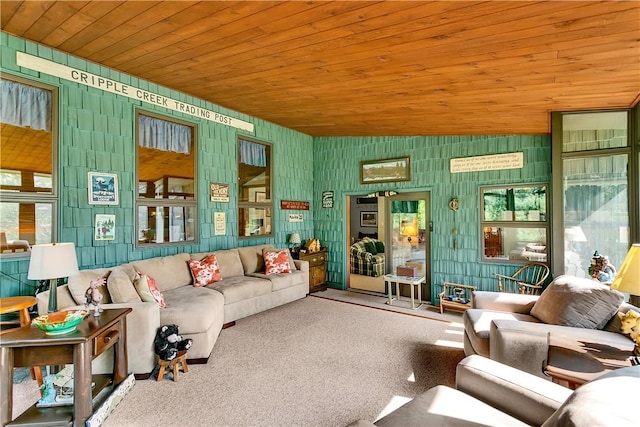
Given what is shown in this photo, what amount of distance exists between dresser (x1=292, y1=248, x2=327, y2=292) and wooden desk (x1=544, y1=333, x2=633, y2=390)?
4.37m

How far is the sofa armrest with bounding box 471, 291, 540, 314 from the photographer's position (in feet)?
10.4

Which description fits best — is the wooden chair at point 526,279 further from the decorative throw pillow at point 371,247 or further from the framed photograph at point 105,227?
the framed photograph at point 105,227

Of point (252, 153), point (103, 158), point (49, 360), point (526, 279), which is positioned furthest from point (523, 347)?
point (252, 153)

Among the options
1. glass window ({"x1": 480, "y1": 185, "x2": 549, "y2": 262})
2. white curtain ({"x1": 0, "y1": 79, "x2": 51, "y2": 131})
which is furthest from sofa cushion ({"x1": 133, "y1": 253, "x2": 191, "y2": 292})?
glass window ({"x1": 480, "y1": 185, "x2": 549, "y2": 262})

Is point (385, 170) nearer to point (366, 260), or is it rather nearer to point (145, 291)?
point (366, 260)

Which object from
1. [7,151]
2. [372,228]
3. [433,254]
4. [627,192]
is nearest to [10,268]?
[7,151]

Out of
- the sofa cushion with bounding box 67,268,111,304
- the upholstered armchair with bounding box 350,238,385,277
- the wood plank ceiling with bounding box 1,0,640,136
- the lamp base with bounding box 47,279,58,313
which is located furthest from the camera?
the upholstered armchair with bounding box 350,238,385,277

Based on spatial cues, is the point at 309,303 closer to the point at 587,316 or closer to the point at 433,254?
the point at 433,254

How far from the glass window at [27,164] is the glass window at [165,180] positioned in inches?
35.9

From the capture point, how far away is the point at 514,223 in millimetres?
4812

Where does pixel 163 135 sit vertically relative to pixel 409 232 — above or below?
above

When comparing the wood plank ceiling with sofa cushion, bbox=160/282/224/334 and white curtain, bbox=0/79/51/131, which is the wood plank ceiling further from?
sofa cushion, bbox=160/282/224/334

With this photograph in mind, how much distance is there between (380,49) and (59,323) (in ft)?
10.3

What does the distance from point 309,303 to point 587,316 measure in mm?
3648
